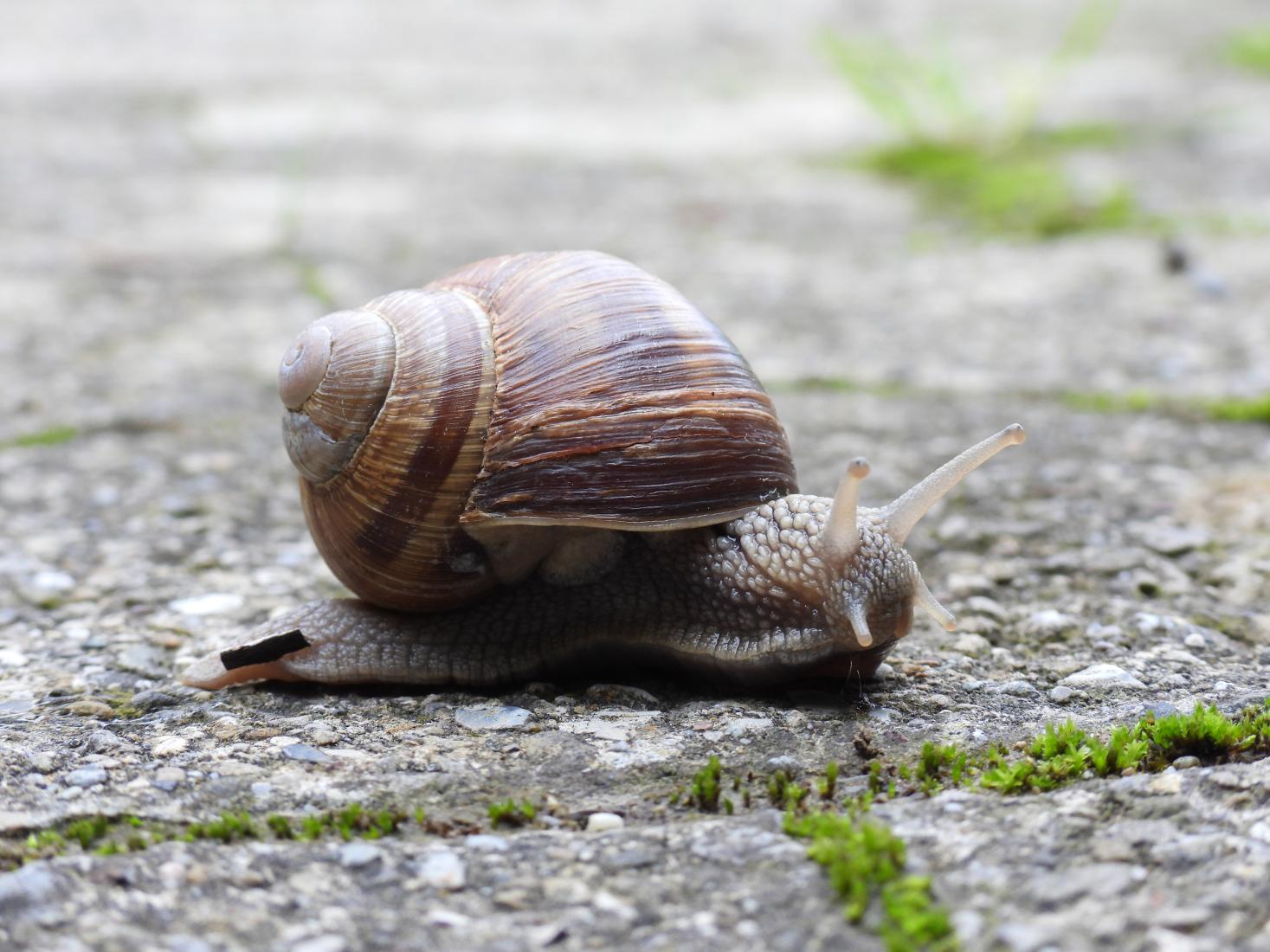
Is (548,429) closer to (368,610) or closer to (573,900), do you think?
(368,610)

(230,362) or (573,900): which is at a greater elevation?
(230,362)

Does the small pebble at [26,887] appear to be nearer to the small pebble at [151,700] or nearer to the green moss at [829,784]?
the small pebble at [151,700]

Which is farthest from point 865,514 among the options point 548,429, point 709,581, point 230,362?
point 230,362

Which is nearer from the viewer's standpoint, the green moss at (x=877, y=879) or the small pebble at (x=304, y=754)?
the green moss at (x=877, y=879)

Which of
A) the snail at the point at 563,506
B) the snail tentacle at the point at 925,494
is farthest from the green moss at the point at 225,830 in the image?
the snail tentacle at the point at 925,494

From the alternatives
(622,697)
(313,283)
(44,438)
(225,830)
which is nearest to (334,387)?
(622,697)

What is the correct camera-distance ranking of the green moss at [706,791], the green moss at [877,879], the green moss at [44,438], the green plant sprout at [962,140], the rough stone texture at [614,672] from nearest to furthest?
the green moss at [877,879] → the rough stone texture at [614,672] → the green moss at [706,791] → the green moss at [44,438] → the green plant sprout at [962,140]

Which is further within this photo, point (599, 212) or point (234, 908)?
point (599, 212)

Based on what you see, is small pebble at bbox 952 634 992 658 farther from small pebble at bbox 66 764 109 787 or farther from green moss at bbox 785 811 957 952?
small pebble at bbox 66 764 109 787
